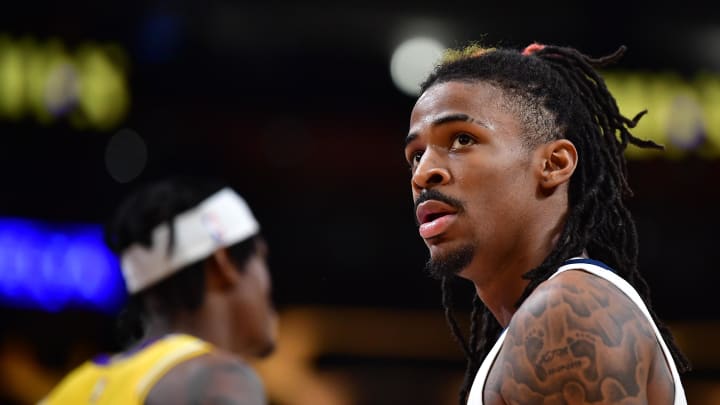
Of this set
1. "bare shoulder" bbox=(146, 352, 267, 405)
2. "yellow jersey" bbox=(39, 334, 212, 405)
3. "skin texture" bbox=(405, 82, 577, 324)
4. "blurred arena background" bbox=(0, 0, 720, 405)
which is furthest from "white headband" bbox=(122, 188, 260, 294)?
"blurred arena background" bbox=(0, 0, 720, 405)

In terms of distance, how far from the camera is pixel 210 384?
3197 mm

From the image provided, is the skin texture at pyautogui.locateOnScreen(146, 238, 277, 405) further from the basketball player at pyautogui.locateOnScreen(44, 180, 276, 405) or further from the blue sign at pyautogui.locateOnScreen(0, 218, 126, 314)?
the blue sign at pyautogui.locateOnScreen(0, 218, 126, 314)

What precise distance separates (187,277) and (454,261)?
175 centimetres

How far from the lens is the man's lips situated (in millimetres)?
2334

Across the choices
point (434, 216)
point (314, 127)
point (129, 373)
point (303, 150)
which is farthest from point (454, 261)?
point (314, 127)

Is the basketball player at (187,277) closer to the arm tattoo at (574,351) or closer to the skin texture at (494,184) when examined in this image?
the skin texture at (494,184)

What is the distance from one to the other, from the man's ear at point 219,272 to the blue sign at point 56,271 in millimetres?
4551

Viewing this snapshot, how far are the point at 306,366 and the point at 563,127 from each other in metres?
5.67

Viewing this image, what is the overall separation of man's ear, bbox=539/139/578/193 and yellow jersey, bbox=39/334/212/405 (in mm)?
1463

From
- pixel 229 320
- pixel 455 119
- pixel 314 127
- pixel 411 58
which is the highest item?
pixel 455 119

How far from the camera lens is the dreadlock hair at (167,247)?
380 centimetres

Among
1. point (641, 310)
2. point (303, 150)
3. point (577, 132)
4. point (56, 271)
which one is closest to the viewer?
point (641, 310)

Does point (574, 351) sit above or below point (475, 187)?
below

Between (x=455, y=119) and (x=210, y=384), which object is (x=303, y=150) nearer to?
(x=210, y=384)
